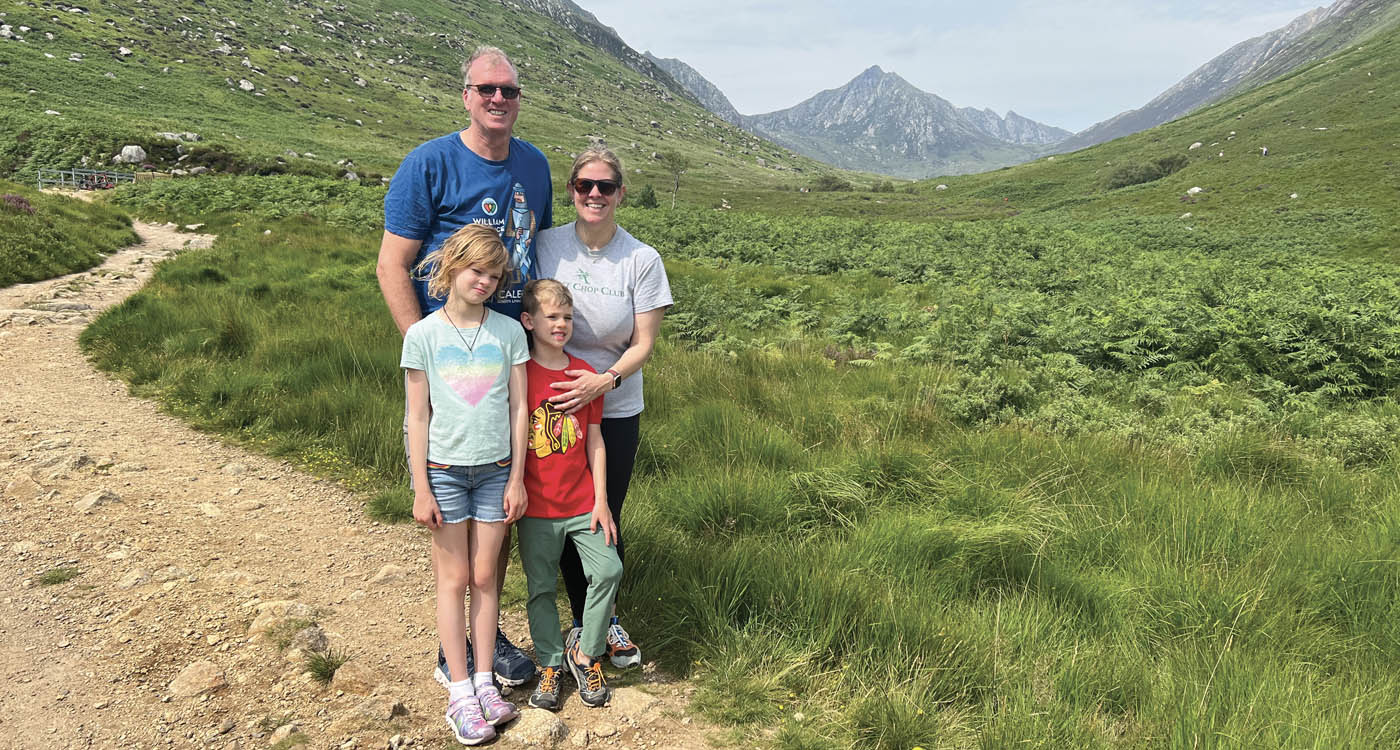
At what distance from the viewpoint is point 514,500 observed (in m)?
2.71

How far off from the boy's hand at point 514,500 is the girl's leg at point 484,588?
7 cm

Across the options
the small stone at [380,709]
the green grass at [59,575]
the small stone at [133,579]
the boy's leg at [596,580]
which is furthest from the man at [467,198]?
the green grass at [59,575]

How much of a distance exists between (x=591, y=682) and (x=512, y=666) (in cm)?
43

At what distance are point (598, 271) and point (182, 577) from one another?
124 inches

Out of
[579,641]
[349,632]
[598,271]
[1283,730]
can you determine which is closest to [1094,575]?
[1283,730]

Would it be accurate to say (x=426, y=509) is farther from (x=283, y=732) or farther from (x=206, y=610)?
(x=206, y=610)

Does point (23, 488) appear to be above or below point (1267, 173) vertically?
below

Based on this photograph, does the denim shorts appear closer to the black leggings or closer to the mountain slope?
the black leggings

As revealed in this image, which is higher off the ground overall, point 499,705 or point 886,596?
point 886,596

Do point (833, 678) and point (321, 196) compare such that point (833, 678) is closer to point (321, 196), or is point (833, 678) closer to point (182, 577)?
point (182, 577)

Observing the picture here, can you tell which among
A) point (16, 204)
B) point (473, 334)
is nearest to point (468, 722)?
point (473, 334)

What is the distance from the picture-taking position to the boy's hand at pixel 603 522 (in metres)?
2.84

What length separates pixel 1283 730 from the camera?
7.56ft

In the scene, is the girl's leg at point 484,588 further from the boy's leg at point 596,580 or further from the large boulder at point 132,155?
the large boulder at point 132,155
